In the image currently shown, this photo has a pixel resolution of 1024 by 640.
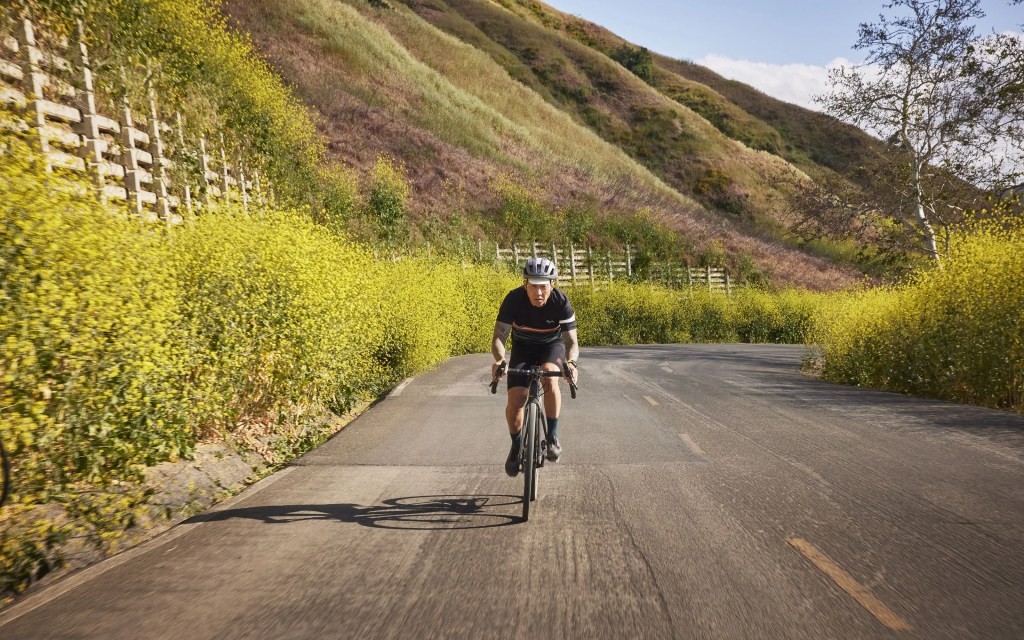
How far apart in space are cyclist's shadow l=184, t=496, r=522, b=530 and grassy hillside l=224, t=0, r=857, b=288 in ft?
64.2

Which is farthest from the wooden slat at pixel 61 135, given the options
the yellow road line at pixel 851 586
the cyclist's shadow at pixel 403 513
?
the yellow road line at pixel 851 586

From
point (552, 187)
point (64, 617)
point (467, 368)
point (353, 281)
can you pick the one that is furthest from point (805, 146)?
Answer: point (64, 617)

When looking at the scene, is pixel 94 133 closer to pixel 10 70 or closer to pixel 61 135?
pixel 10 70

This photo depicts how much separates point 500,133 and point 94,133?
40410 millimetres

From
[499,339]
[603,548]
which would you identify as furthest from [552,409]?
[603,548]

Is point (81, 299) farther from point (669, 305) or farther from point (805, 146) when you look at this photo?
point (805, 146)

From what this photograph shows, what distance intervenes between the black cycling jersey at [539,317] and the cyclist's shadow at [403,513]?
59.5 inches

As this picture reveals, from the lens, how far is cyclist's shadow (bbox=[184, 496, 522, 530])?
5.32m

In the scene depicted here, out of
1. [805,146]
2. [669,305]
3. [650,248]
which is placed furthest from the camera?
[805,146]

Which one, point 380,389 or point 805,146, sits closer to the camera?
point 380,389

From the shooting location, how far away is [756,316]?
116 feet

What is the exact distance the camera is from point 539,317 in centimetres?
637

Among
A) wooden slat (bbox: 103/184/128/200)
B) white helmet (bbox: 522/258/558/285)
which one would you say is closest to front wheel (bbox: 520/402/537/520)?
white helmet (bbox: 522/258/558/285)

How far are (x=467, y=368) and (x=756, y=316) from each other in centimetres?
2263
